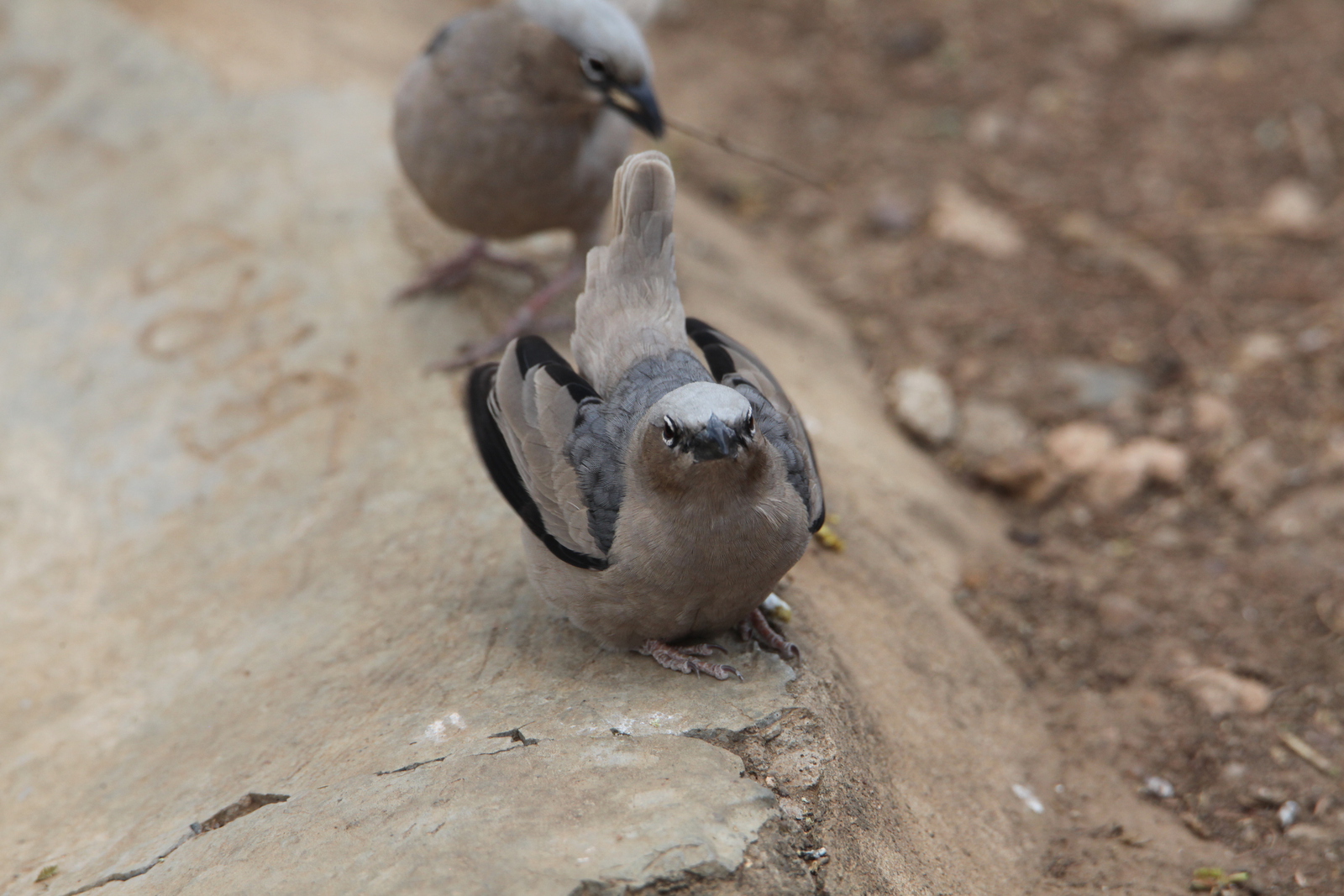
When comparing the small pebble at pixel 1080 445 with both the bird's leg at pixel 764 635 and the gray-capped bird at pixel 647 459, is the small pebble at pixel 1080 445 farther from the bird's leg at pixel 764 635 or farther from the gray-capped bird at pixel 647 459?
the bird's leg at pixel 764 635

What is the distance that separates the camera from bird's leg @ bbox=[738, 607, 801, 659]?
363 centimetres

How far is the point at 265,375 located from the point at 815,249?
3.69 meters

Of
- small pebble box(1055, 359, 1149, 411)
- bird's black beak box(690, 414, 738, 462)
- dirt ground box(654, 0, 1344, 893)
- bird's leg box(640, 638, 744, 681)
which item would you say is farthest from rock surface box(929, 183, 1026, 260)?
bird's black beak box(690, 414, 738, 462)

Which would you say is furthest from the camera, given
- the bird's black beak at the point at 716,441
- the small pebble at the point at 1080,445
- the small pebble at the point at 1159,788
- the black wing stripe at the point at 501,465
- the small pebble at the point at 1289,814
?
the small pebble at the point at 1080,445

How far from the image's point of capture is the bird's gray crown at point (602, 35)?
4.83 metres

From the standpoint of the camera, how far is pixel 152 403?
5.57 metres

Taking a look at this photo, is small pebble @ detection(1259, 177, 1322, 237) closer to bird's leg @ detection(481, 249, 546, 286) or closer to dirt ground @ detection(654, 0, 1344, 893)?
dirt ground @ detection(654, 0, 1344, 893)

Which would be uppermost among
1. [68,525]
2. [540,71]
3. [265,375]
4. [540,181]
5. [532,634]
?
[540,71]

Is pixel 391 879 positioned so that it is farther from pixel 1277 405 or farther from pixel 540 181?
pixel 1277 405

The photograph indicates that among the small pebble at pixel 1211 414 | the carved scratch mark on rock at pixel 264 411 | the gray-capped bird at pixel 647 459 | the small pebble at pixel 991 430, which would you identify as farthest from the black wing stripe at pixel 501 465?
the small pebble at pixel 1211 414

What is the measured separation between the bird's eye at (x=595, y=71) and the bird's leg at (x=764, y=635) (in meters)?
2.48

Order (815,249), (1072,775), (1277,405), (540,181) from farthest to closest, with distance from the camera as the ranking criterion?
(815,249), (1277,405), (540,181), (1072,775)

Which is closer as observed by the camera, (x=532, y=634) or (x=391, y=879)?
(x=391, y=879)

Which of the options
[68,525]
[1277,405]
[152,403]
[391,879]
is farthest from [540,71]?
[1277,405]
